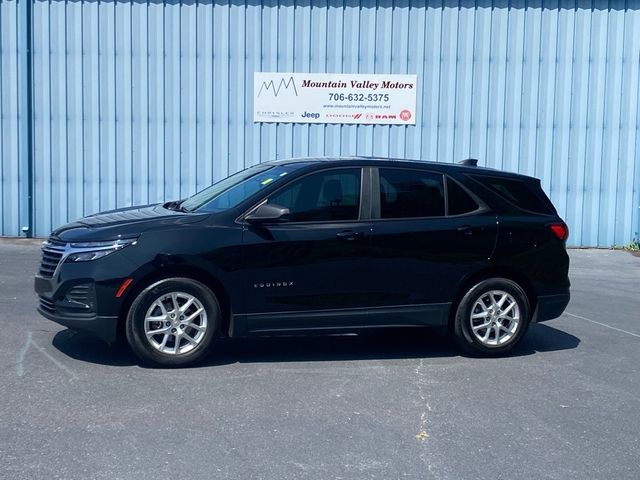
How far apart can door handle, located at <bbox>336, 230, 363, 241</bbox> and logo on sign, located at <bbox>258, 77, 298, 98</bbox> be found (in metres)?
8.38

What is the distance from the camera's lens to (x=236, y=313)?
707 centimetres

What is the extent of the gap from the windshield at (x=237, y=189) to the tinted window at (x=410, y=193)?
0.82 metres

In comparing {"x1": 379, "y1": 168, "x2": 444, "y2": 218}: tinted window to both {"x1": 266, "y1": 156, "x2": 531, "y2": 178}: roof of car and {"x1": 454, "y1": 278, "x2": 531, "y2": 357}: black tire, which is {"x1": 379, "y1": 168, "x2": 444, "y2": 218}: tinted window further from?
{"x1": 454, "y1": 278, "x2": 531, "y2": 357}: black tire

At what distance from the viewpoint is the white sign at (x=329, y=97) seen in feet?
50.1

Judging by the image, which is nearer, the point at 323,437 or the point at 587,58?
the point at 323,437

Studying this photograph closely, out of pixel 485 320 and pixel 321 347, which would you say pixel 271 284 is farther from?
pixel 485 320

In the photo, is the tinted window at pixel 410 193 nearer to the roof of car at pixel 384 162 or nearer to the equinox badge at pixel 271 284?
the roof of car at pixel 384 162

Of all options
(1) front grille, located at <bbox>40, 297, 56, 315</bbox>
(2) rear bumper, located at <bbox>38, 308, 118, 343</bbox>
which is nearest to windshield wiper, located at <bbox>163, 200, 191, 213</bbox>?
(2) rear bumper, located at <bbox>38, 308, 118, 343</bbox>

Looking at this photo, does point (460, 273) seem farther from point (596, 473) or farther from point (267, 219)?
point (596, 473)

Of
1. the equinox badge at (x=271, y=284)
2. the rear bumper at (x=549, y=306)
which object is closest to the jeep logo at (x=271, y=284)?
the equinox badge at (x=271, y=284)

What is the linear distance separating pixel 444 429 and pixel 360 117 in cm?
1020

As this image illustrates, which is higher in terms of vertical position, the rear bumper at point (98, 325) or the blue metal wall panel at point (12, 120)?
the blue metal wall panel at point (12, 120)

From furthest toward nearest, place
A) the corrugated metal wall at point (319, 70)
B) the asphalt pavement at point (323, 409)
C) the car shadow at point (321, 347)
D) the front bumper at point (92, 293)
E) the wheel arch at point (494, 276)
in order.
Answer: the corrugated metal wall at point (319, 70)
the wheel arch at point (494, 276)
the car shadow at point (321, 347)
the front bumper at point (92, 293)
the asphalt pavement at point (323, 409)

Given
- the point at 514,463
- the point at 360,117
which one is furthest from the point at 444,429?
the point at 360,117
